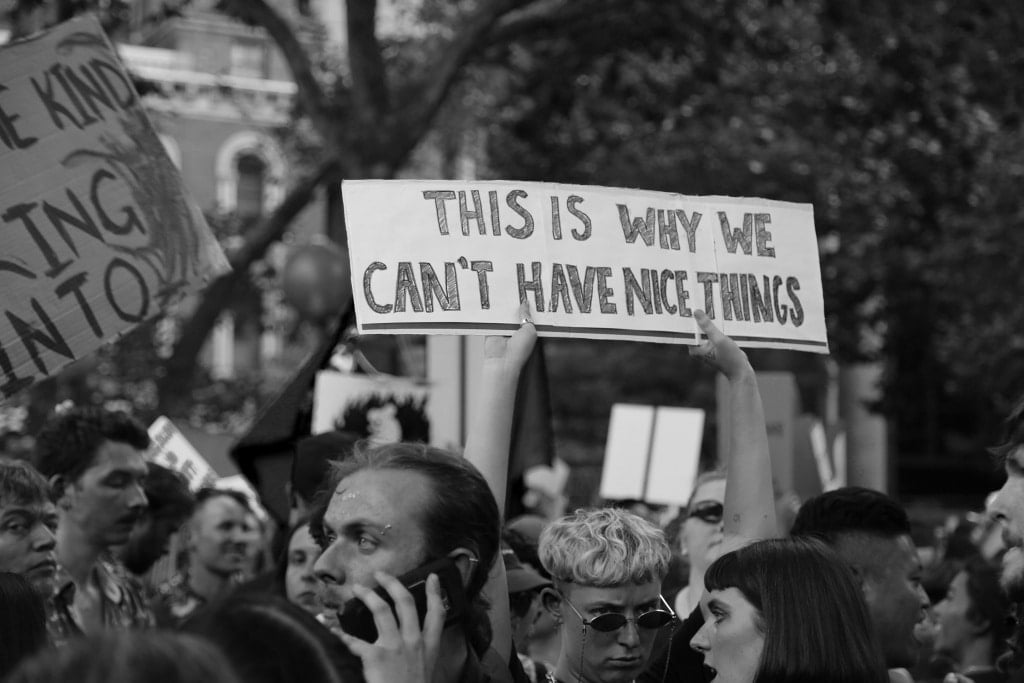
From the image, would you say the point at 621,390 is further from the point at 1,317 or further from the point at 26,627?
the point at 26,627

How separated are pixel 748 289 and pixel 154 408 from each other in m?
9.86

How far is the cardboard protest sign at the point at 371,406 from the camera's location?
689 centimetres

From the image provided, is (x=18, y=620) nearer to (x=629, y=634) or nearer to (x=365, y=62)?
(x=629, y=634)

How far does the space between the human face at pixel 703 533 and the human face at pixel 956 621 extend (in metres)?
1.11

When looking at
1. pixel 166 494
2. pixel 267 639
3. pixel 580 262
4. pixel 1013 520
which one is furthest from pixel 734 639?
pixel 166 494

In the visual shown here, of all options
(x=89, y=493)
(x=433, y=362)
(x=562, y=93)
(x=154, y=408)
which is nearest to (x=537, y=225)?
(x=89, y=493)

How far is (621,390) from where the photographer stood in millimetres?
21562

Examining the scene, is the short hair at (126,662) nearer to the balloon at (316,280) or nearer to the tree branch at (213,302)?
the balloon at (316,280)

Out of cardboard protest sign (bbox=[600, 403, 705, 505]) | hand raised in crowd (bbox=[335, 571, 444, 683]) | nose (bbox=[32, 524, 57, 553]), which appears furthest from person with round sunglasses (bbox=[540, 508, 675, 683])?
cardboard protest sign (bbox=[600, 403, 705, 505])

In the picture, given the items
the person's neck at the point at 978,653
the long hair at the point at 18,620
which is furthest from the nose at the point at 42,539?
the person's neck at the point at 978,653

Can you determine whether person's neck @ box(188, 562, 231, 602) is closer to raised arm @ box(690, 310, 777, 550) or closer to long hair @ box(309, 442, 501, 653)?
raised arm @ box(690, 310, 777, 550)

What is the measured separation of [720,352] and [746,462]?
0.95 feet

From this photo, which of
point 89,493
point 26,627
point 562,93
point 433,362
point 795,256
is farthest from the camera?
point 562,93

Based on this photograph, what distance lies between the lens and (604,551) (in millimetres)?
3818
